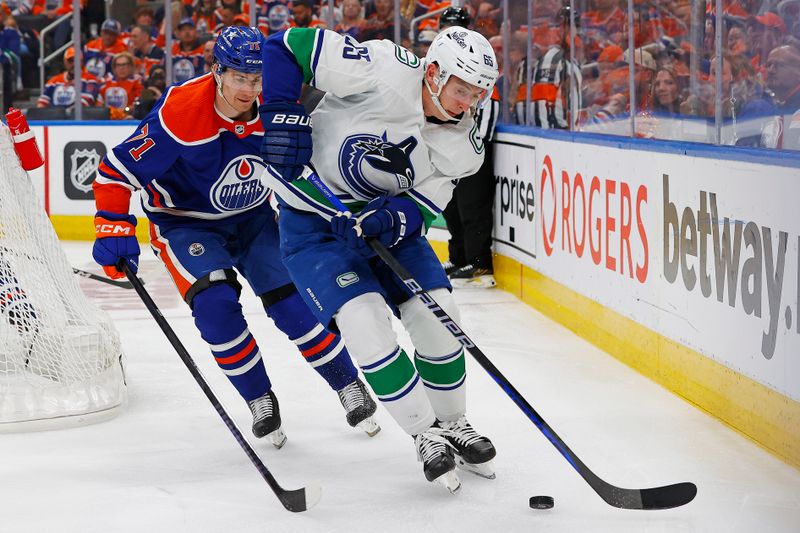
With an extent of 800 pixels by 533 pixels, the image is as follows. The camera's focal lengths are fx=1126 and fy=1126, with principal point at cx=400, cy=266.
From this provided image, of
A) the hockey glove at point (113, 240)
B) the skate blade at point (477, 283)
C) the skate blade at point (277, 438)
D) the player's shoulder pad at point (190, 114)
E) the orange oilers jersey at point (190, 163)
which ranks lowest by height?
the skate blade at point (477, 283)

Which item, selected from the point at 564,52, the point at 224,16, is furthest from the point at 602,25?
the point at 224,16

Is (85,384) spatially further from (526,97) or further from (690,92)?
(526,97)

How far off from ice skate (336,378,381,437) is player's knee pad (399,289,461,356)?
0.45 metres

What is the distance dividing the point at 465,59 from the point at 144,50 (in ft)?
19.1

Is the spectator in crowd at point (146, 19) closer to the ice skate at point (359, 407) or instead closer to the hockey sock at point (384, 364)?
the ice skate at point (359, 407)

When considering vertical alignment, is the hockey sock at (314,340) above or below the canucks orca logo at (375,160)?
below

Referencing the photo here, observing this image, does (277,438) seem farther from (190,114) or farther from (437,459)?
(190,114)

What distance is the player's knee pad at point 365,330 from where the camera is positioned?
251 centimetres

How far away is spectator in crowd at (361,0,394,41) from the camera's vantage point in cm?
711

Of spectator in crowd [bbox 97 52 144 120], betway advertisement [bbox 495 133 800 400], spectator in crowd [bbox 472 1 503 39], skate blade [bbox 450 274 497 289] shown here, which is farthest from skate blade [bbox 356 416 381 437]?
spectator in crowd [bbox 97 52 144 120]

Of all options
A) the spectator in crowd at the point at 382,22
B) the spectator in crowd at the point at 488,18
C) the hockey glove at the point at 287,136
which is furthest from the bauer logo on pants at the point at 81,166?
the hockey glove at the point at 287,136

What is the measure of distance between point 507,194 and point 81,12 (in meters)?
3.91

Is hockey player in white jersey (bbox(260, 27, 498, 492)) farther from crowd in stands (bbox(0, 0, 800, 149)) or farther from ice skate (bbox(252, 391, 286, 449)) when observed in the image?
crowd in stands (bbox(0, 0, 800, 149))

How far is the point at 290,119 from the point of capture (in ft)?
8.38
